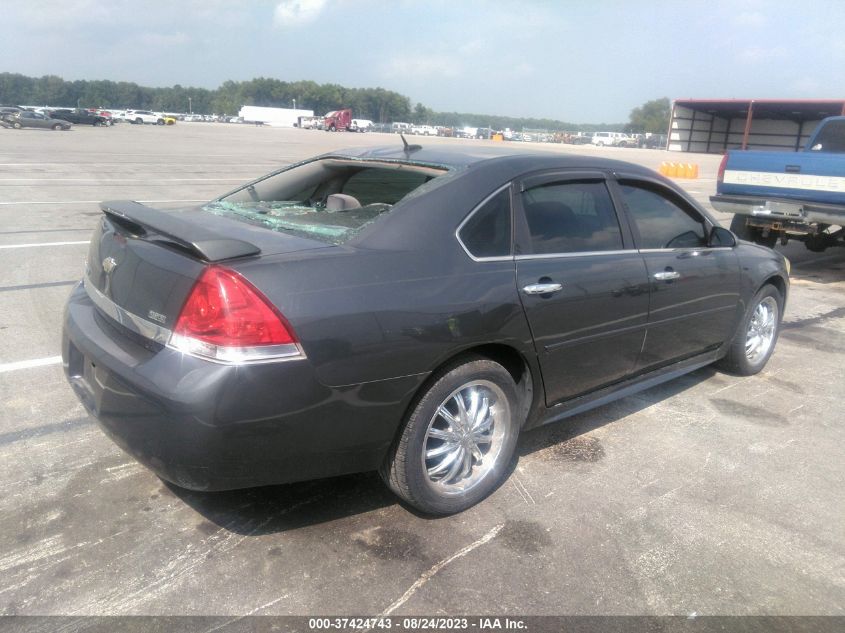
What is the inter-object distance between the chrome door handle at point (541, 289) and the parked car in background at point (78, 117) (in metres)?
61.8

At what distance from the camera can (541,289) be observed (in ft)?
10.7

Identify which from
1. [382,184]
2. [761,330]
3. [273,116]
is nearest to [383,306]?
[382,184]

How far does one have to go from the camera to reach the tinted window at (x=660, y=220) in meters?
3.97

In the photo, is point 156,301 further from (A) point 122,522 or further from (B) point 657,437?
(B) point 657,437

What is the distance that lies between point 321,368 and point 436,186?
1.10m

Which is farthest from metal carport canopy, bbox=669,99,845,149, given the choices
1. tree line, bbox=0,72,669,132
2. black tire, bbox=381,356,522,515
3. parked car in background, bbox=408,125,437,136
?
tree line, bbox=0,72,669,132

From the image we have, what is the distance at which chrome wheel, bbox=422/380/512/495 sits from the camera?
3072mm

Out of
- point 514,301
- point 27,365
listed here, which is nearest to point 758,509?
point 514,301

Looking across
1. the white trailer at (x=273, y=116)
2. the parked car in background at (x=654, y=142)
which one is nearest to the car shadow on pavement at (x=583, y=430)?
the parked car in background at (x=654, y=142)

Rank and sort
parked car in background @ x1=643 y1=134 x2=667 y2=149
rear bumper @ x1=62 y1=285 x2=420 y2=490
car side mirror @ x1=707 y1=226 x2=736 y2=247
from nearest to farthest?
rear bumper @ x1=62 y1=285 x2=420 y2=490 → car side mirror @ x1=707 y1=226 x2=736 y2=247 → parked car in background @ x1=643 y1=134 x2=667 y2=149

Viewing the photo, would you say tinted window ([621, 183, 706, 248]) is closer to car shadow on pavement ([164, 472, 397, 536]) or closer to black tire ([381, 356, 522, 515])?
black tire ([381, 356, 522, 515])

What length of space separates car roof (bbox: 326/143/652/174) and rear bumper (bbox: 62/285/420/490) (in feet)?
4.13

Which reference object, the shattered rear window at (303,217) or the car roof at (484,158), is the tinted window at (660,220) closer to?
the car roof at (484,158)

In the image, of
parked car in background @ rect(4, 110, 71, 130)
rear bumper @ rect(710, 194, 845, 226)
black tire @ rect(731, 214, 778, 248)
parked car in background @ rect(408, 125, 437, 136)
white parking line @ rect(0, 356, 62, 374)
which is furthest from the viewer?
parked car in background @ rect(408, 125, 437, 136)
